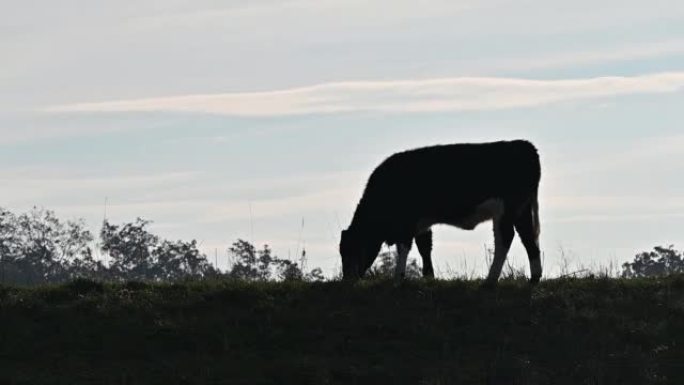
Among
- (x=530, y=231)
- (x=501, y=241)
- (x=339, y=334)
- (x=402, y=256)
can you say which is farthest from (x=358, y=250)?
(x=339, y=334)

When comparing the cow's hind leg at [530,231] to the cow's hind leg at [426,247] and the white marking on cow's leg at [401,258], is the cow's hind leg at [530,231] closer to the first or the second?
the white marking on cow's leg at [401,258]

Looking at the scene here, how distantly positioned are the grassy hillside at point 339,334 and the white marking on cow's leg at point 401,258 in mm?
1770

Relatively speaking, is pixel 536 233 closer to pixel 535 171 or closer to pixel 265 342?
pixel 535 171

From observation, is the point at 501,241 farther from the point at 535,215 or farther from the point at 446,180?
the point at 446,180

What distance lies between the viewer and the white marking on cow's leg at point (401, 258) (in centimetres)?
2233

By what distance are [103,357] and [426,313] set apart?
4.08m

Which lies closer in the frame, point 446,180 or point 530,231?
point 530,231

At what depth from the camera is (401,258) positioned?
2280cm

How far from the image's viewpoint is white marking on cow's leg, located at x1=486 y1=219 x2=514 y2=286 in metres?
22.0

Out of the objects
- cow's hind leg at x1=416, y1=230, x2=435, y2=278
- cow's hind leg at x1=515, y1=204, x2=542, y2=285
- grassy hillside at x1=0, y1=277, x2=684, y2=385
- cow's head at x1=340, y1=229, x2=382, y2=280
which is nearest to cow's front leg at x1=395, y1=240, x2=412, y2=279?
cow's head at x1=340, y1=229, x2=382, y2=280

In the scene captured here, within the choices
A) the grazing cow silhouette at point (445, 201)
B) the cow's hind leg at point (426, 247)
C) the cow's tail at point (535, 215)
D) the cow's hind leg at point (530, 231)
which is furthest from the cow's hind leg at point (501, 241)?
the cow's hind leg at point (426, 247)

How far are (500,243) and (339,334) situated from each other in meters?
4.60

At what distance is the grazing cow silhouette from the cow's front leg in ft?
0.05

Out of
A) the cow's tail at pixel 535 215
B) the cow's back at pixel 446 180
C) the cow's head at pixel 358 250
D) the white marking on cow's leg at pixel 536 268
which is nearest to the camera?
the white marking on cow's leg at pixel 536 268
